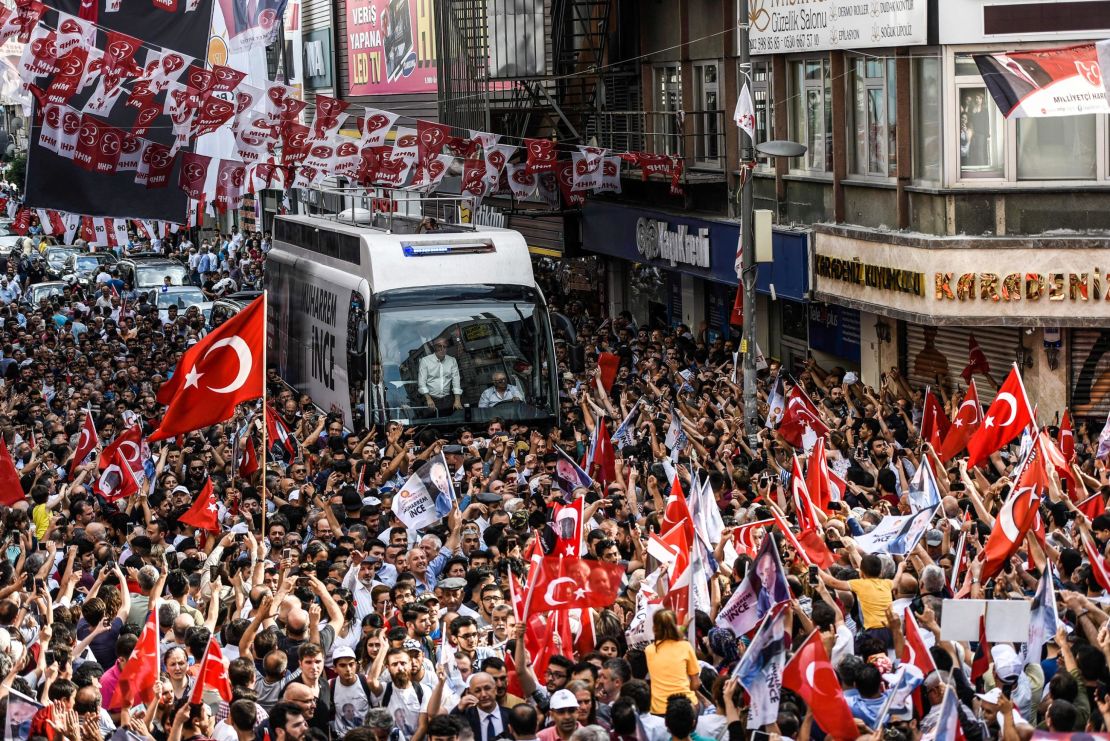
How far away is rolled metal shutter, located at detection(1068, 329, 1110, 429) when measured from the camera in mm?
21281

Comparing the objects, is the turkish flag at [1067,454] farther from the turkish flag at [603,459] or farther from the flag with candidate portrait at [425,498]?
the flag with candidate portrait at [425,498]

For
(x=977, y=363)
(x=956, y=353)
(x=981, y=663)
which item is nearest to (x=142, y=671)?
(x=981, y=663)

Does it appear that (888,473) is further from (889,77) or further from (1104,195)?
(889,77)

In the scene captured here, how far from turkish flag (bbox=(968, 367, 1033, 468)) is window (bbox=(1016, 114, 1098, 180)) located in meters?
6.06

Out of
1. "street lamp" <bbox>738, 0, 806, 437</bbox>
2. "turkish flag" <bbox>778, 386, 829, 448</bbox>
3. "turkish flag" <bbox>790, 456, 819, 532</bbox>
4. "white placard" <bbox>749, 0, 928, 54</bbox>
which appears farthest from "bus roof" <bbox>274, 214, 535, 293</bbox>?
"turkish flag" <bbox>790, 456, 819, 532</bbox>

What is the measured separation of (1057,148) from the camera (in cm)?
2133

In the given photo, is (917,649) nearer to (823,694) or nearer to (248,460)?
(823,694)

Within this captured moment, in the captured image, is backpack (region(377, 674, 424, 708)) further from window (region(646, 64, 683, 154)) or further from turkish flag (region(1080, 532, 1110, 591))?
window (region(646, 64, 683, 154))

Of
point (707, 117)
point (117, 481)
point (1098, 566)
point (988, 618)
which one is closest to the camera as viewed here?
point (988, 618)

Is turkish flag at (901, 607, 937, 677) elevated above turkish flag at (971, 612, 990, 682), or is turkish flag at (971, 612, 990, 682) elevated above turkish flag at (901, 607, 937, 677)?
turkish flag at (901, 607, 937, 677)

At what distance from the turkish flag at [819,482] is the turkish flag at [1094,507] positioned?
197cm

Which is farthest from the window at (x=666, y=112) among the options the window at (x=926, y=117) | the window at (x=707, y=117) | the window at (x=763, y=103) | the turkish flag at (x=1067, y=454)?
the turkish flag at (x=1067, y=454)

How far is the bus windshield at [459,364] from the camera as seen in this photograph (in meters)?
20.5

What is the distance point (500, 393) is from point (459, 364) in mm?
559
